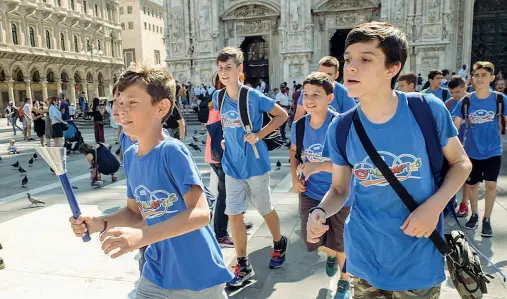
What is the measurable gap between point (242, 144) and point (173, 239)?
2.01 m

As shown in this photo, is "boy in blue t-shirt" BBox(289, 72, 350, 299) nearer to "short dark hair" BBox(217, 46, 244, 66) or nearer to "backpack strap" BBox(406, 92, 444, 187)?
"short dark hair" BBox(217, 46, 244, 66)

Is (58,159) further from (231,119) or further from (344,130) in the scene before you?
(231,119)

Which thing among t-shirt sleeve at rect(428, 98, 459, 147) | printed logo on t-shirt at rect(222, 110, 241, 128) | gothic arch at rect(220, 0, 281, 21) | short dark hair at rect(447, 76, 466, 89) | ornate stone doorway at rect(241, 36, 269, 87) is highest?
gothic arch at rect(220, 0, 281, 21)

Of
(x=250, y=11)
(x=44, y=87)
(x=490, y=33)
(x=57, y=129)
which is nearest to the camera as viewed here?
(x=57, y=129)

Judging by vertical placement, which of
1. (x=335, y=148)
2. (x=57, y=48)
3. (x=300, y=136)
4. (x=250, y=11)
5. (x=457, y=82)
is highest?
(x=57, y=48)

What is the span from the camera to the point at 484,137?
474 cm

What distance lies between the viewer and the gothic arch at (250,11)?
24108mm

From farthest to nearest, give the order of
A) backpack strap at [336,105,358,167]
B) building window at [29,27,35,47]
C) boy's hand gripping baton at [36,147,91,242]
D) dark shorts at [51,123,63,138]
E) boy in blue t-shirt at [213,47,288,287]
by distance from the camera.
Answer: building window at [29,27,35,47], dark shorts at [51,123,63,138], boy in blue t-shirt at [213,47,288,287], backpack strap at [336,105,358,167], boy's hand gripping baton at [36,147,91,242]

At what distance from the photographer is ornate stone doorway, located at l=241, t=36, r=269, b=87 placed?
26141 mm

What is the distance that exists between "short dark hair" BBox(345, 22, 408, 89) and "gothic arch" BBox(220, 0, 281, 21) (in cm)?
2332

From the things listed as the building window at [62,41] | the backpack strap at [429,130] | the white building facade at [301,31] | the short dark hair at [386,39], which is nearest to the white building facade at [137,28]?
the building window at [62,41]

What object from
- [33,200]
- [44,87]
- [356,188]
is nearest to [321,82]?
[356,188]

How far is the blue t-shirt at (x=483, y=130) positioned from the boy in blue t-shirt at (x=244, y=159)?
2.49 m

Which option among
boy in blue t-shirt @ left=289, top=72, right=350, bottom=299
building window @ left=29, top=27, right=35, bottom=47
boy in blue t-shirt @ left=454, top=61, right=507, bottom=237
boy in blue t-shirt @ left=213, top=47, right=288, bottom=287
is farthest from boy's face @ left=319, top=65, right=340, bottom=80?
building window @ left=29, top=27, right=35, bottom=47
